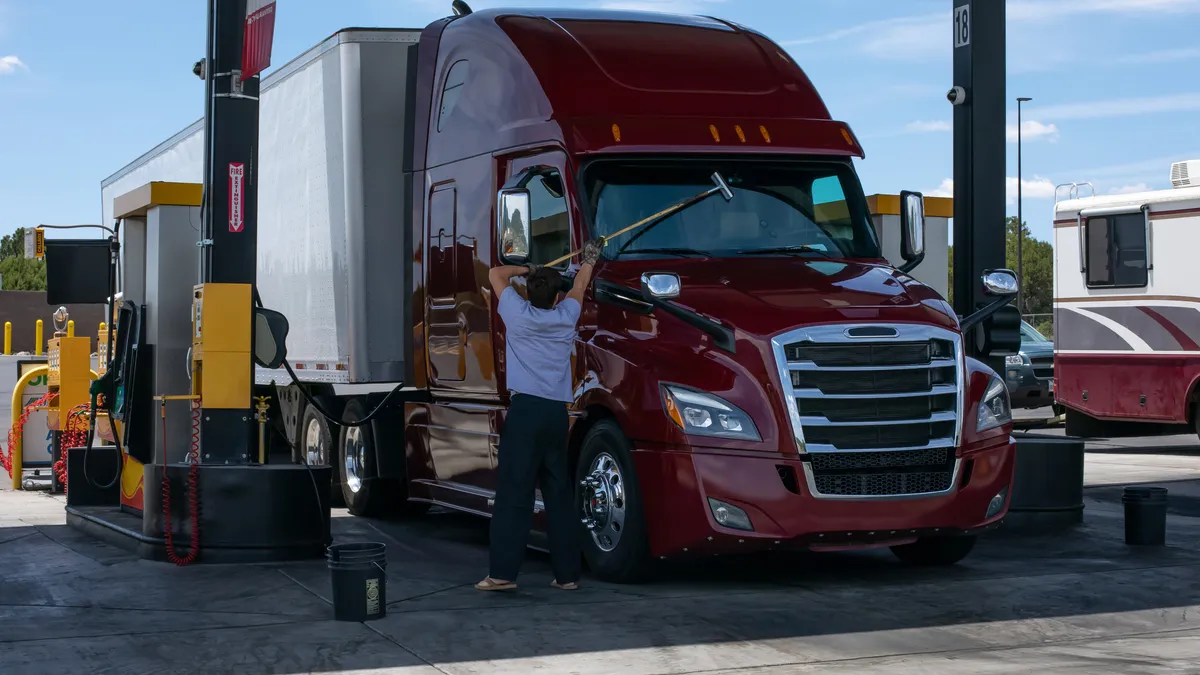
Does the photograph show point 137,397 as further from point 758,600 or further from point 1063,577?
point 1063,577

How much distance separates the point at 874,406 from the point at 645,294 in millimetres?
1427

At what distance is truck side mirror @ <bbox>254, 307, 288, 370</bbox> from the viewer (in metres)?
10.8

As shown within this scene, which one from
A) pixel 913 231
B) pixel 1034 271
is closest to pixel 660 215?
pixel 913 231

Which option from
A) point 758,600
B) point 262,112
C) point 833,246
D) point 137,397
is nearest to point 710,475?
point 758,600

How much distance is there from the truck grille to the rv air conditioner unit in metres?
11.3

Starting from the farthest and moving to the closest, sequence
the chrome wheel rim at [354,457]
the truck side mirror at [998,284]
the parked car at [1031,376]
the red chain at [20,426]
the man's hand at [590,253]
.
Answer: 1. the parked car at [1031,376]
2. the red chain at [20,426]
3. the chrome wheel rim at [354,457]
4. the truck side mirror at [998,284]
5. the man's hand at [590,253]

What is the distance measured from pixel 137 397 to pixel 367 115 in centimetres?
277

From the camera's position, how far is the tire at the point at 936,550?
998 centimetres

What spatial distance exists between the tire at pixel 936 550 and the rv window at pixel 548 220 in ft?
9.37

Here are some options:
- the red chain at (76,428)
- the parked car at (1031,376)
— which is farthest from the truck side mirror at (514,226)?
the parked car at (1031,376)

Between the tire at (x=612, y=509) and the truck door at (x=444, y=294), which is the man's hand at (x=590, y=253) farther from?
the truck door at (x=444, y=294)

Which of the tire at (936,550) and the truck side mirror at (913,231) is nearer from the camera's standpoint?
the tire at (936,550)

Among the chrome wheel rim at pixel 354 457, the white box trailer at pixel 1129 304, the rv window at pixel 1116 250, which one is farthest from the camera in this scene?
the rv window at pixel 1116 250

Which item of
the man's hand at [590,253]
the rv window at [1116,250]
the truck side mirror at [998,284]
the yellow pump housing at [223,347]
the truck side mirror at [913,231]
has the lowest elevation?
the yellow pump housing at [223,347]
